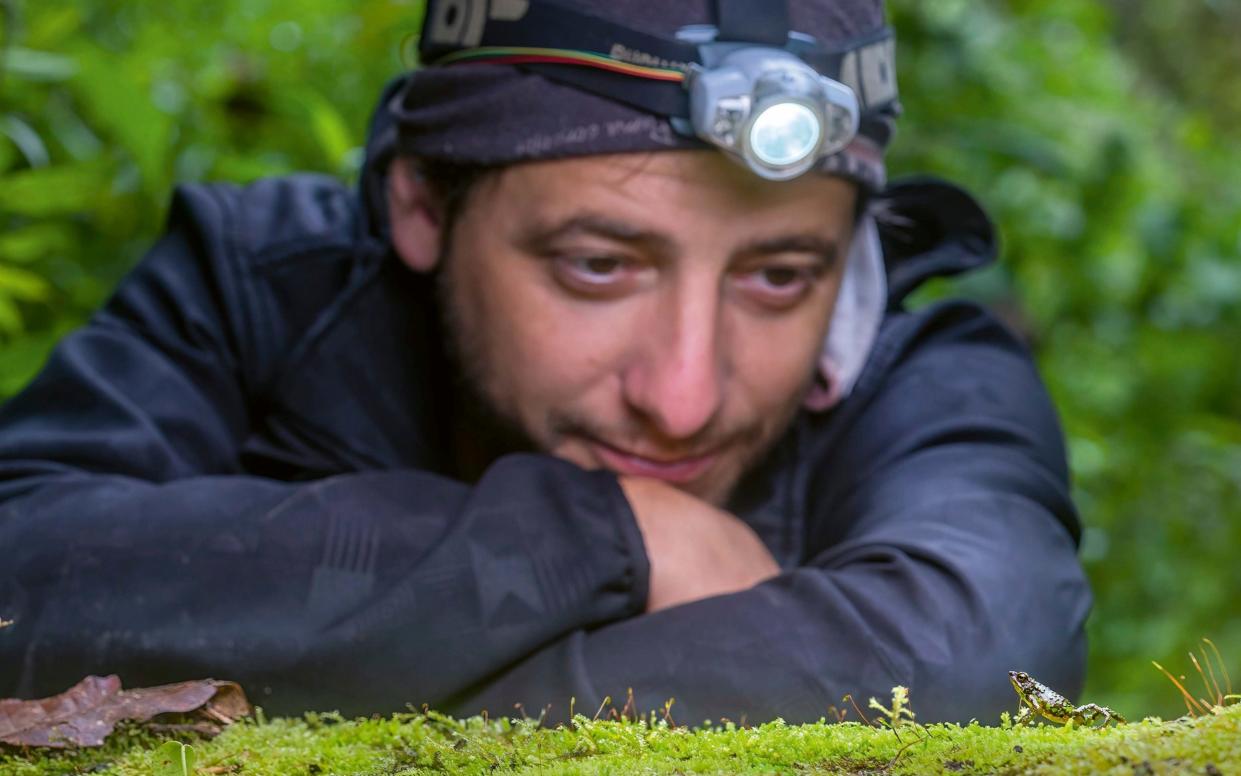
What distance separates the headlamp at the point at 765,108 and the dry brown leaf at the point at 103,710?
1138mm

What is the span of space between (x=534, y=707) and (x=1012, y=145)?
398cm

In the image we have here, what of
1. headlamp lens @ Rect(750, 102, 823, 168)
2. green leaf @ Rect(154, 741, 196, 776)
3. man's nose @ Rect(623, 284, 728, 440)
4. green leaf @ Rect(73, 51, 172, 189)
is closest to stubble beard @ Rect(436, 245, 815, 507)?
man's nose @ Rect(623, 284, 728, 440)

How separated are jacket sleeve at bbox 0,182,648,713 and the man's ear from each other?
72cm

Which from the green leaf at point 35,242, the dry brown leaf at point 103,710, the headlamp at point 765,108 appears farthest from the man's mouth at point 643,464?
the green leaf at point 35,242

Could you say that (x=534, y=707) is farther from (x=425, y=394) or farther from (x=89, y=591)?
(x=425, y=394)

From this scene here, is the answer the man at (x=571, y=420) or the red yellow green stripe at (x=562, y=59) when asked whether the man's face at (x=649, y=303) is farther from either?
the red yellow green stripe at (x=562, y=59)

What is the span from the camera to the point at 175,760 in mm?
1219

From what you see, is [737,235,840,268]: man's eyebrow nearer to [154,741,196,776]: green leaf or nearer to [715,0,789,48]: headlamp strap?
[715,0,789,48]: headlamp strap

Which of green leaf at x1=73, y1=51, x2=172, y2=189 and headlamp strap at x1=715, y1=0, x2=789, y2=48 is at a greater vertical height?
headlamp strap at x1=715, y1=0, x2=789, y2=48

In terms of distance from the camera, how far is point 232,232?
9.21ft

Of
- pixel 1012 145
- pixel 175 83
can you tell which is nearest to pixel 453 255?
pixel 175 83

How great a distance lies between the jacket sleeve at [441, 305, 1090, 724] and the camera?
5.93ft

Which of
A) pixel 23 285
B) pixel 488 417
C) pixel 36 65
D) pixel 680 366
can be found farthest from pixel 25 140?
pixel 680 366

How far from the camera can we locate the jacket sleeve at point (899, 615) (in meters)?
1.81
